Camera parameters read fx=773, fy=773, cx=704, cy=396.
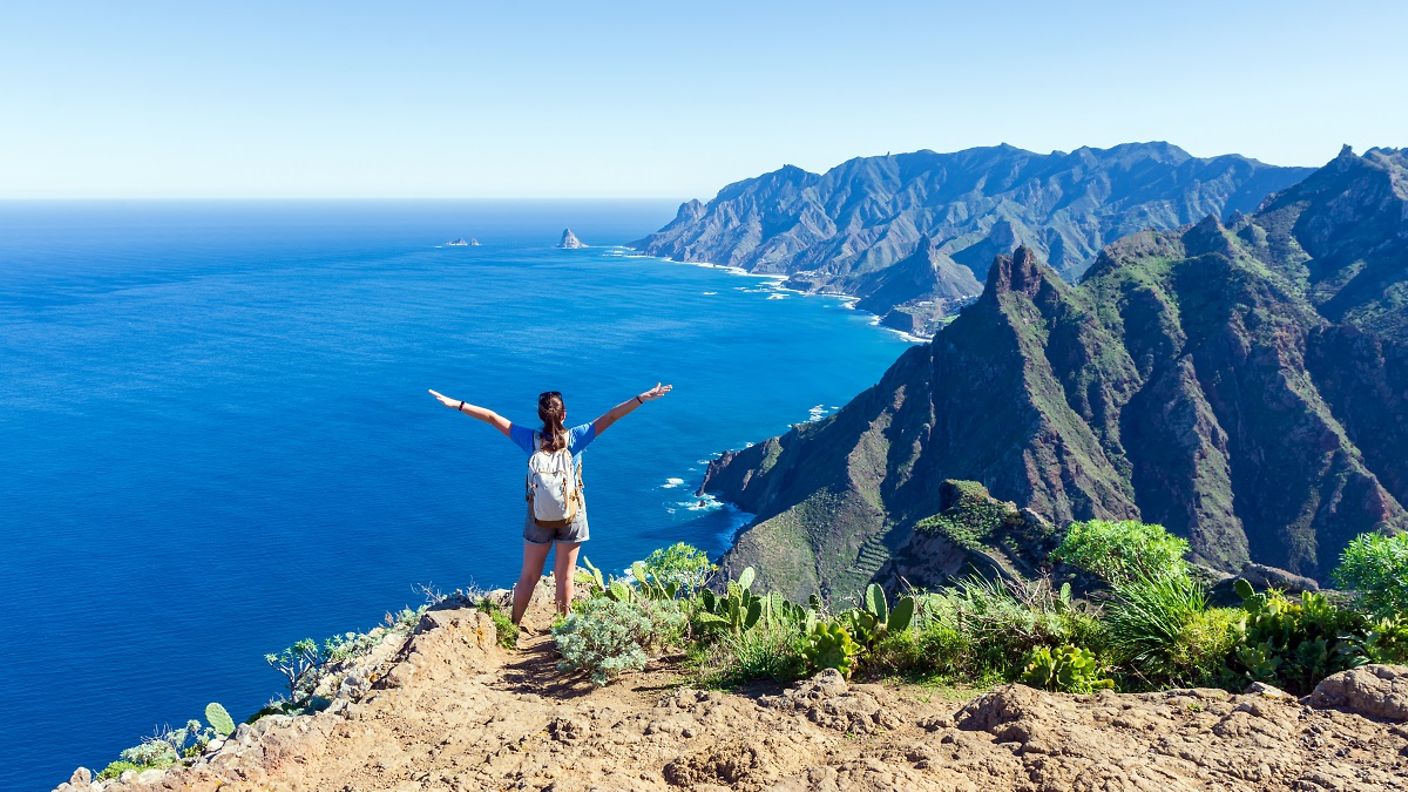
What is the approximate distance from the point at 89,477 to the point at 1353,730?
6183 inches

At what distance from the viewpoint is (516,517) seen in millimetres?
122250

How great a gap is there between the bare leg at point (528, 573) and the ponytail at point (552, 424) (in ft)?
4.63

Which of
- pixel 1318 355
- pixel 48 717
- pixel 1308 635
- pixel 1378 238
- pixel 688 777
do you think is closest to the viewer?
pixel 688 777

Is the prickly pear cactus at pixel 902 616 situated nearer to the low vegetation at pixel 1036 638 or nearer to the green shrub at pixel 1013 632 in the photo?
the low vegetation at pixel 1036 638

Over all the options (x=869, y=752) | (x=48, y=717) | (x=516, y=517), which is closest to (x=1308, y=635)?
(x=869, y=752)

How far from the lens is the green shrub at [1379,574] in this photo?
1030 cm

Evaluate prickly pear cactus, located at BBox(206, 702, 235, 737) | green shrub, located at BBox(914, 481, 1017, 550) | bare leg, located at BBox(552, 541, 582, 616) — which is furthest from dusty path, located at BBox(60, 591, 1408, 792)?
green shrub, located at BBox(914, 481, 1017, 550)

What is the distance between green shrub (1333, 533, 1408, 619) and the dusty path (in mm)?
3070

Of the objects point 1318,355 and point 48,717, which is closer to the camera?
point 48,717

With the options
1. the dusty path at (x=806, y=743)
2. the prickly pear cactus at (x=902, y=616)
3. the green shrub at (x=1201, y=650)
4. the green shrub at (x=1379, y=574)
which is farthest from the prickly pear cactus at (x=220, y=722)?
the green shrub at (x=1379, y=574)

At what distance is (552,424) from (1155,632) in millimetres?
8513

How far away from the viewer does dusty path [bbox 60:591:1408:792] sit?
6.98 m

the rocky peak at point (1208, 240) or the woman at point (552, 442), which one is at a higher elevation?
the rocky peak at point (1208, 240)

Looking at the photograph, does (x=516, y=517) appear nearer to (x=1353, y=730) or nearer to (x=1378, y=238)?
(x=1353, y=730)
